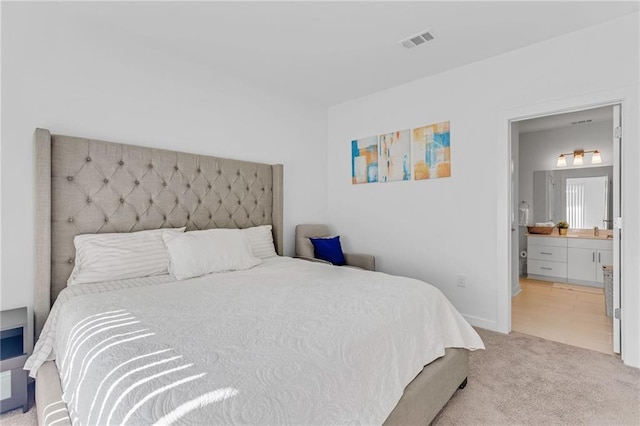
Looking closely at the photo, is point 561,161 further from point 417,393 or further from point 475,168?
point 417,393

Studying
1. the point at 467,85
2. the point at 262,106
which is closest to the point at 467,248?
the point at 467,85

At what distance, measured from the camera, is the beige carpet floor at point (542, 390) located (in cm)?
165

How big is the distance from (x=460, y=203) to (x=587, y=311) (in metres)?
2.01

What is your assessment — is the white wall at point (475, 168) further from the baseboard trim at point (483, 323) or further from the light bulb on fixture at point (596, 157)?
the light bulb on fixture at point (596, 157)

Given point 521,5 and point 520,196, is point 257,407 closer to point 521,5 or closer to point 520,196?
point 521,5

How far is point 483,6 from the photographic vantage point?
2.07m

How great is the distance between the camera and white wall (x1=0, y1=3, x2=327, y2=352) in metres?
1.88

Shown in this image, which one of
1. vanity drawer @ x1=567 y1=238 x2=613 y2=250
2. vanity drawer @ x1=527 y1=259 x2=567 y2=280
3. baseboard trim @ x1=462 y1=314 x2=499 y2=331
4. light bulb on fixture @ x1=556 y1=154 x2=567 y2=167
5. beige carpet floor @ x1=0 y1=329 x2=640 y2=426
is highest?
light bulb on fixture @ x1=556 y1=154 x2=567 y2=167

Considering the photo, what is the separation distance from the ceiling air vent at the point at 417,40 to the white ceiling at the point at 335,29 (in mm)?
49

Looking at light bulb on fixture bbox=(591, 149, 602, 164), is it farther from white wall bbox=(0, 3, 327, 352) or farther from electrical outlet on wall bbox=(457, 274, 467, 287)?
white wall bbox=(0, 3, 327, 352)

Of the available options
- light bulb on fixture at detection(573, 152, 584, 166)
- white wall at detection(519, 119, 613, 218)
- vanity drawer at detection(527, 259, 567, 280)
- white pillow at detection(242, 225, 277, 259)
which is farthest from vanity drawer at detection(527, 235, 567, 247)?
white pillow at detection(242, 225, 277, 259)

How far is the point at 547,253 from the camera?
4.81 metres

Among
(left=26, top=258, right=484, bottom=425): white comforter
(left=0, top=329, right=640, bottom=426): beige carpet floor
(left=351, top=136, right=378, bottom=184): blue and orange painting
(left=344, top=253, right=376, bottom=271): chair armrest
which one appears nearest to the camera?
(left=26, top=258, right=484, bottom=425): white comforter

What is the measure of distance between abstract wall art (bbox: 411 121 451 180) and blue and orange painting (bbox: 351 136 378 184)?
1.61 feet
